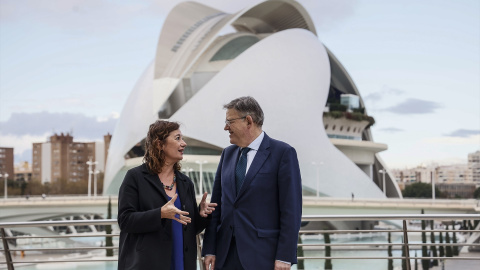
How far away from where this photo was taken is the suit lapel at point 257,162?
3.03 metres

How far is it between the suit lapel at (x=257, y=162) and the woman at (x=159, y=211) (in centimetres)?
22

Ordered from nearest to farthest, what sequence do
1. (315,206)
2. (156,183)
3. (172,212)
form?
1. (172,212)
2. (156,183)
3. (315,206)

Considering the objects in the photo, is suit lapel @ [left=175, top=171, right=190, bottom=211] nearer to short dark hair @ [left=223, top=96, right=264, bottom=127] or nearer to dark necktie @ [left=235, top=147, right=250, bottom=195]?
dark necktie @ [left=235, top=147, right=250, bottom=195]

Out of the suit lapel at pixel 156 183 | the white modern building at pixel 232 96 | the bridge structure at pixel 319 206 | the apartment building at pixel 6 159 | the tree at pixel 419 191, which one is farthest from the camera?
the apartment building at pixel 6 159

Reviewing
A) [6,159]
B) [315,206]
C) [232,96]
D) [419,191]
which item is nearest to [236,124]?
[315,206]

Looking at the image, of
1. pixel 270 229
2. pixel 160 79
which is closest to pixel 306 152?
pixel 160 79

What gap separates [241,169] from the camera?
3.11 meters

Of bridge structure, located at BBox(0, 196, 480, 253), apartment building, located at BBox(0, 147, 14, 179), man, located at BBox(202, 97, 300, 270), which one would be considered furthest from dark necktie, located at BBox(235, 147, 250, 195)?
apartment building, located at BBox(0, 147, 14, 179)

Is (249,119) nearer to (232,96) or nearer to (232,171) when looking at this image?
(232,171)

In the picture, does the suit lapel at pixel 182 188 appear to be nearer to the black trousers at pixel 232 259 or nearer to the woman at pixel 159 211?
the woman at pixel 159 211

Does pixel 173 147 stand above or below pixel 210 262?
above

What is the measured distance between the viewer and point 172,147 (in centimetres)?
303

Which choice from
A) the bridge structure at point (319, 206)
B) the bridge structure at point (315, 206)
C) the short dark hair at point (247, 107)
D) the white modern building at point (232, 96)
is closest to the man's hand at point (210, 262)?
the short dark hair at point (247, 107)

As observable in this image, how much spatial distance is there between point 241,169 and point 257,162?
104mm
